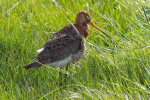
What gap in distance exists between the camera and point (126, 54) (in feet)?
12.3

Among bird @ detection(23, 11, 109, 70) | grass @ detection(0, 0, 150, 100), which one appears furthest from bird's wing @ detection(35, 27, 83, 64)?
grass @ detection(0, 0, 150, 100)

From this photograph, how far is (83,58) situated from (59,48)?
492 mm

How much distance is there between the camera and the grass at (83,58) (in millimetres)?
3412

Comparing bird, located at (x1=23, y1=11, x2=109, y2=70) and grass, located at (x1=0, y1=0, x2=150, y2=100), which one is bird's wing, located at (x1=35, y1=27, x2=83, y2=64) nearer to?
bird, located at (x1=23, y1=11, x2=109, y2=70)

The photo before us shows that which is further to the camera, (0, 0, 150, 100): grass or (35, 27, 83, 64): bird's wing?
(35, 27, 83, 64): bird's wing

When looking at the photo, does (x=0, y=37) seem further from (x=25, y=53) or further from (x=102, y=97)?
(x=102, y=97)

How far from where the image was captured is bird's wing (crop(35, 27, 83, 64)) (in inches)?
162

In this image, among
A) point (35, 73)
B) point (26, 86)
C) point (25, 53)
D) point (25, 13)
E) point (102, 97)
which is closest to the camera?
point (102, 97)

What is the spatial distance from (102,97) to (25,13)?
291cm

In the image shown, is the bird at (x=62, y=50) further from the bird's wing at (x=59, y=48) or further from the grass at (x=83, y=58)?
the grass at (x=83, y=58)

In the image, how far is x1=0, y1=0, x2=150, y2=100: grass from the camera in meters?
3.41

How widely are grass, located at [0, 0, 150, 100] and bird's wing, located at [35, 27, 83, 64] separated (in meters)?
0.19

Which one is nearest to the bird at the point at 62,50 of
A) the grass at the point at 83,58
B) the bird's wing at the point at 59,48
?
the bird's wing at the point at 59,48

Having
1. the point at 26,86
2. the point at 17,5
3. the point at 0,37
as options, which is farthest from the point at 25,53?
the point at 17,5
